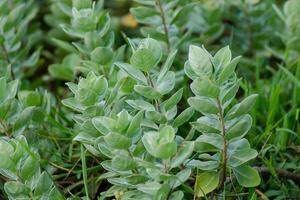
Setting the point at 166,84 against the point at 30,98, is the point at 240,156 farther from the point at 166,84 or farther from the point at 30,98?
the point at 30,98

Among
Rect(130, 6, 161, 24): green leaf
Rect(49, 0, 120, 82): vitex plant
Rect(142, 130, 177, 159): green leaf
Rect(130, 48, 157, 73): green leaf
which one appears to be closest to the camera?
Rect(142, 130, 177, 159): green leaf

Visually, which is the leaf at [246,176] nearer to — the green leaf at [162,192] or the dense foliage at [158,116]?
the dense foliage at [158,116]

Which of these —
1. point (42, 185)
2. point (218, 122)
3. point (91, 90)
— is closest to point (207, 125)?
point (218, 122)

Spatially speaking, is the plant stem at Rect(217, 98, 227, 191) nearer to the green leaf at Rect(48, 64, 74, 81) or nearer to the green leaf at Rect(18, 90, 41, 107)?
the green leaf at Rect(18, 90, 41, 107)

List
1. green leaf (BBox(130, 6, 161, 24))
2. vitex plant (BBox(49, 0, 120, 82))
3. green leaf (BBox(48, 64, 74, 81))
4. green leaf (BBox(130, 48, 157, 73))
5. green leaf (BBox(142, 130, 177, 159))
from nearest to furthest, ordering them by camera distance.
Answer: green leaf (BBox(142, 130, 177, 159))
green leaf (BBox(130, 48, 157, 73))
vitex plant (BBox(49, 0, 120, 82))
green leaf (BBox(130, 6, 161, 24))
green leaf (BBox(48, 64, 74, 81))

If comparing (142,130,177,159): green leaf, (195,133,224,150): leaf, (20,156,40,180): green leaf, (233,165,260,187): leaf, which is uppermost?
(142,130,177,159): green leaf

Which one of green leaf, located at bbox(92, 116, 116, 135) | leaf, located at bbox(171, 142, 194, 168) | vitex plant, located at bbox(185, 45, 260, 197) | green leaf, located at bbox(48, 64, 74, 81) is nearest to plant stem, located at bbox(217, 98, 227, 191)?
vitex plant, located at bbox(185, 45, 260, 197)
